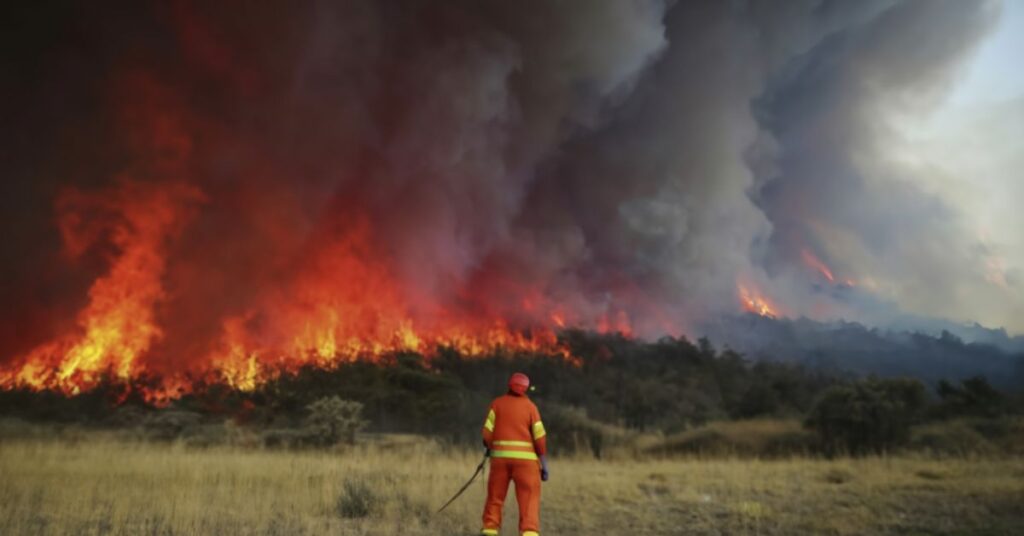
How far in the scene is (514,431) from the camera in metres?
9.00

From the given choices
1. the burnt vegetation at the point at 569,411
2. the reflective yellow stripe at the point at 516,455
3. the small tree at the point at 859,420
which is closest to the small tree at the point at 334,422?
the burnt vegetation at the point at 569,411

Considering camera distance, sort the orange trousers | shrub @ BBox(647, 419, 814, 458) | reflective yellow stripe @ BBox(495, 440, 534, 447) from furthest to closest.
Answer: shrub @ BBox(647, 419, 814, 458)
reflective yellow stripe @ BBox(495, 440, 534, 447)
the orange trousers

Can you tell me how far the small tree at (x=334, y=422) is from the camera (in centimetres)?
2912

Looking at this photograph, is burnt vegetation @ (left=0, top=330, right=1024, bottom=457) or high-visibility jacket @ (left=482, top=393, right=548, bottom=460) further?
burnt vegetation @ (left=0, top=330, right=1024, bottom=457)

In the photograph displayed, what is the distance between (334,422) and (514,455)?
22475mm

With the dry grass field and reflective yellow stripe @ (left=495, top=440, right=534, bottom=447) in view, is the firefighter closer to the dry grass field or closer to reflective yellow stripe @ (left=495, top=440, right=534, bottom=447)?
reflective yellow stripe @ (left=495, top=440, right=534, bottom=447)

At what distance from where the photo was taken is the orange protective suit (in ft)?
29.1

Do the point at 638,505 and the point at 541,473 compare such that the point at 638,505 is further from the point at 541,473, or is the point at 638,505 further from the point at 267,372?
the point at 267,372

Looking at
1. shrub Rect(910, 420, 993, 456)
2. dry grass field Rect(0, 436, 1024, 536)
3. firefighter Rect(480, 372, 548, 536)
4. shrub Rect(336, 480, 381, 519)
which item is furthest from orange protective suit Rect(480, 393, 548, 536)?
shrub Rect(910, 420, 993, 456)

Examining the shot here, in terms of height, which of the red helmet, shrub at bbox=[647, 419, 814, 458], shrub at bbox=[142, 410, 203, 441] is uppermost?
the red helmet

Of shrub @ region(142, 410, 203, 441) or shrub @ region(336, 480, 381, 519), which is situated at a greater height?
shrub @ region(142, 410, 203, 441)

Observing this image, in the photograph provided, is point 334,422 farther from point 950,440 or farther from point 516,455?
point 950,440

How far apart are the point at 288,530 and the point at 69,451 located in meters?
15.9

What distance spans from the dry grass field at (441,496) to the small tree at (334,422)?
6.04 meters
